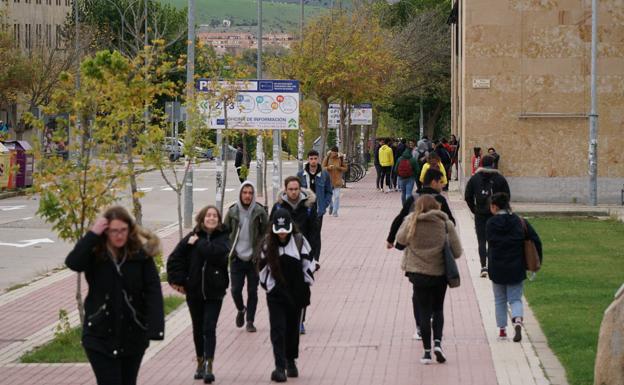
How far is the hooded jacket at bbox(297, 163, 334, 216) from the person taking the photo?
→ 21.3m

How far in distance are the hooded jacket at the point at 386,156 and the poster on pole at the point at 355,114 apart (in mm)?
10319

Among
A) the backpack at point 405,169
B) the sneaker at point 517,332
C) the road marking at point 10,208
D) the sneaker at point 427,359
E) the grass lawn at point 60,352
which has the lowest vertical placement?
the road marking at point 10,208

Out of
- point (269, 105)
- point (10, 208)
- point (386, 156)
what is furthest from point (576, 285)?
point (386, 156)

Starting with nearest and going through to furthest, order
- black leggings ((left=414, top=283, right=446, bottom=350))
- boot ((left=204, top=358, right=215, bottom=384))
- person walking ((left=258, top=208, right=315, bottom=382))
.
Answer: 1. boot ((left=204, top=358, right=215, bottom=384))
2. person walking ((left=258, top=208, right=315, bottom=382))
3. black leggings ((left=414, top=283, right=446, bottom=350))

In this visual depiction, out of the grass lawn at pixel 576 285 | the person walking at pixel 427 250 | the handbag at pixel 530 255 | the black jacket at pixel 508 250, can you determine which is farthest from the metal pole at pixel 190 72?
the person walking at pixel 427 250

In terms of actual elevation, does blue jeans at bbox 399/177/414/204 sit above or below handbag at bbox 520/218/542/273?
below

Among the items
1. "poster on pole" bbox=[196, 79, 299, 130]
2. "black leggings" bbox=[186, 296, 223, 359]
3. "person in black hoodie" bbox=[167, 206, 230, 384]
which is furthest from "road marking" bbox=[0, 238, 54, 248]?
"person in black hoodie" bbox=[167, 206, 230, 384]

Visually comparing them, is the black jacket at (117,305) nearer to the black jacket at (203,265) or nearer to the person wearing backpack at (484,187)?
the black jacket at (203,265)

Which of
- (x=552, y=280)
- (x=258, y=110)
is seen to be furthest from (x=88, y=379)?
(x=258, y=110)

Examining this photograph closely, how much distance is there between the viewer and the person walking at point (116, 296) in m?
7.94

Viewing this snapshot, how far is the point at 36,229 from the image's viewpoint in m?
28.3

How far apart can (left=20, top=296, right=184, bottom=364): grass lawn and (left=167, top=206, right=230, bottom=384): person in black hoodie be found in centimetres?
165

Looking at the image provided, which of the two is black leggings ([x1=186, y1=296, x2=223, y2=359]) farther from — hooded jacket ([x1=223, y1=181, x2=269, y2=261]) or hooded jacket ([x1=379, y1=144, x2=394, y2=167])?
hooded jacket ([x1=379, y1=144, x2=394, y2=167])

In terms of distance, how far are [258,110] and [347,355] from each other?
17.6m
